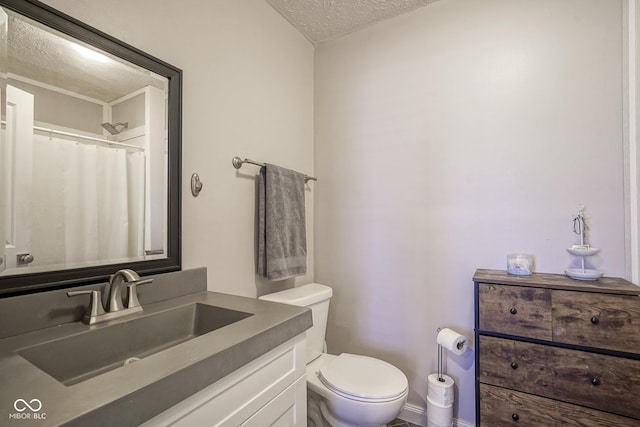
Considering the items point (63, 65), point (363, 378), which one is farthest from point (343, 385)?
point (63, 65)

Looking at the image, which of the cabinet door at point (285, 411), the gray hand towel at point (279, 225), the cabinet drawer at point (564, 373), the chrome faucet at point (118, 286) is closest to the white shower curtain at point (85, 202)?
the chrome faucet at point (118, 286)

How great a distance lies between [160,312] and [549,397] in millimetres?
1620

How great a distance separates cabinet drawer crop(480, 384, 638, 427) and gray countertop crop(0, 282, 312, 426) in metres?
1.10

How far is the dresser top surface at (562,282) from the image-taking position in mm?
1197

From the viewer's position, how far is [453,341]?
155 cm

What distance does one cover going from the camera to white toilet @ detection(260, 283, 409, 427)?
131cm

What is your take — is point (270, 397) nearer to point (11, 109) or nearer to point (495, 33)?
point (11, 109)

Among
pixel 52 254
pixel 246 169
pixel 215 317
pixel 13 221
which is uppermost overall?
pixel 246 169

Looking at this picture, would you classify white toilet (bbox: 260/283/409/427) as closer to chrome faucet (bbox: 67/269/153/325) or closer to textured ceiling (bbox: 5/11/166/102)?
chrome faucet (bbox: 67/269/153/325)

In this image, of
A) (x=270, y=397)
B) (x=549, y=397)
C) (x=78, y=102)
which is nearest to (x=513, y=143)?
(x=549, y=397)

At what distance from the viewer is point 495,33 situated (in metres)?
1.68

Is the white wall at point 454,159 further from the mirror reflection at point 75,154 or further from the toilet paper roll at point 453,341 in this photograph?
the mirror reflection at point 75,154

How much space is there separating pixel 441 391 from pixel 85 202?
6.12ft

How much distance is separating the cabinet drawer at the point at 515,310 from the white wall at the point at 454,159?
0.96 ft
